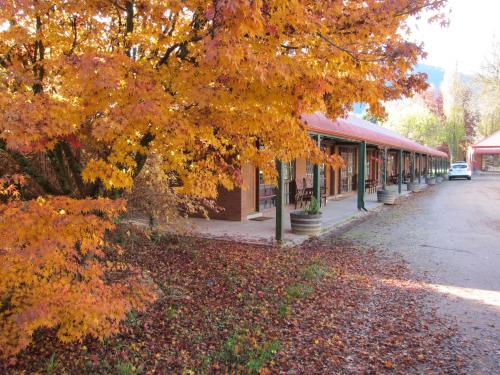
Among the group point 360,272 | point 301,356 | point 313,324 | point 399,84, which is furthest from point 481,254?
point 301,356

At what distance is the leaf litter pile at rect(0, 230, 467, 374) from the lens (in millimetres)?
4227

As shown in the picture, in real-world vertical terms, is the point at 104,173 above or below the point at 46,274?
above

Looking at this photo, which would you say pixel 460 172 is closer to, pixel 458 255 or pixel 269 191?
pixel 269 191

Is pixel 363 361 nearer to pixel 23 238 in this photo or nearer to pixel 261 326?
pixel 261 326

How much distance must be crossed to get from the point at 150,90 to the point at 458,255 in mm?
7842

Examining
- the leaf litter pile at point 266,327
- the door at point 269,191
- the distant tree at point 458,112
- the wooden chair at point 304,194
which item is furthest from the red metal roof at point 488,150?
the leaf litter pile at point 266,327

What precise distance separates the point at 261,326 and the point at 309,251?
14.2ft

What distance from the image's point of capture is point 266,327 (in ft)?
17.0

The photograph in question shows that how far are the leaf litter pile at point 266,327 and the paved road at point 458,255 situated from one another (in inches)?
12.8

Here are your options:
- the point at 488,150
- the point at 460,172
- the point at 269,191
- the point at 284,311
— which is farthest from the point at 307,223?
the point at 488,150

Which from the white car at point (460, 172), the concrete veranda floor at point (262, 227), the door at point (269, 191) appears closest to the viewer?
the concrete veranda floor at point (262, 227)

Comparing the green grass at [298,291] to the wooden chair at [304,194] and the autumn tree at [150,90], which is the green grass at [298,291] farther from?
the wooden chair at [304,194]

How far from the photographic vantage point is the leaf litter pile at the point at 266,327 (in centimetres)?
A: 423

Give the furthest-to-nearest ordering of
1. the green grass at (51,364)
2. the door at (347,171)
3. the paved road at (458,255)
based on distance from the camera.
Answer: the door at (347,171) → the paved road at (458,255) → the green grass at (51,364)
